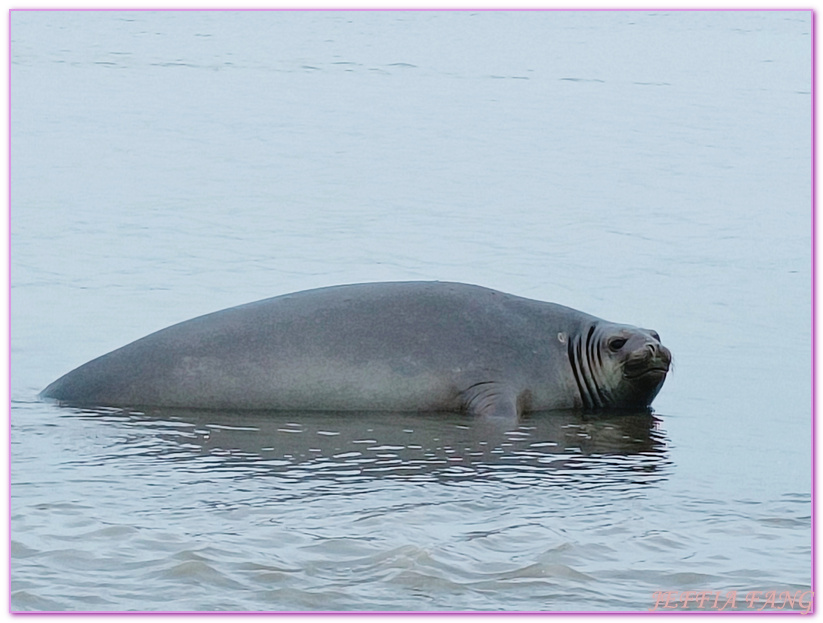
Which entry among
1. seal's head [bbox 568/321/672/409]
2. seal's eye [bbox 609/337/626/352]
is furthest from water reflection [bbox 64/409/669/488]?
seal's eye [bbox 609/337/626/352]

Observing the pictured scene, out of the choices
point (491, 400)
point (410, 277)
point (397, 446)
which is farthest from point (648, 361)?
point (410, 277)

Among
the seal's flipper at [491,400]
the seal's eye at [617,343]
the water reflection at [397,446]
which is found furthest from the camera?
the seal's eye at [617,343]

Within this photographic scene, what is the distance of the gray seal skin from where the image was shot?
294 inches

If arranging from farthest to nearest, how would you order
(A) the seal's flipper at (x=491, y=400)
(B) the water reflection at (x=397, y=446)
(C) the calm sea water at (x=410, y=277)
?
(A) the seal's flipper at (x=491, y=400) → (B) the water reflection at (x=397, y=446) → (C) the calm sea water at (x=410, y=277)

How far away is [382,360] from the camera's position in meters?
7.54

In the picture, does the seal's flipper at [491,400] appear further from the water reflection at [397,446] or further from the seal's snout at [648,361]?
the seal's snout at [648,361]

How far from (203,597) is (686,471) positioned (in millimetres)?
2514

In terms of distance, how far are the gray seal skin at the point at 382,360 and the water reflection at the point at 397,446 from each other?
0.11 m

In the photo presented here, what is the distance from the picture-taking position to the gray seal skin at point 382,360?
24.5ft

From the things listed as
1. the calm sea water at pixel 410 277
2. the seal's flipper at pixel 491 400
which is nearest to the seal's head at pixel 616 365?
the calm sea water at pixel 410 277

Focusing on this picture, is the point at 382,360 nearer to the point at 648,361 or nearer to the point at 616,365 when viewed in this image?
the point at 616,365

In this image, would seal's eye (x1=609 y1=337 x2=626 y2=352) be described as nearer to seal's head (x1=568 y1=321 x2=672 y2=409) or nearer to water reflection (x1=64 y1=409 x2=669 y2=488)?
seal's head (x1=568 y1=321 x2=672 y2=409)

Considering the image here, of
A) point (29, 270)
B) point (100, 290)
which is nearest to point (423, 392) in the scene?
point (100, 290)

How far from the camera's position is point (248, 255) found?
11078mm
